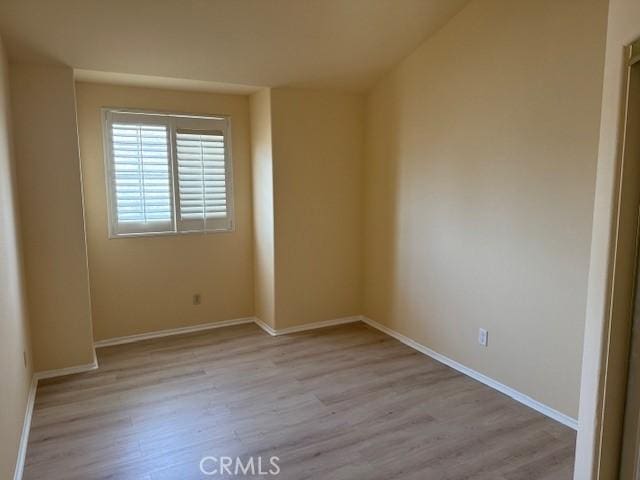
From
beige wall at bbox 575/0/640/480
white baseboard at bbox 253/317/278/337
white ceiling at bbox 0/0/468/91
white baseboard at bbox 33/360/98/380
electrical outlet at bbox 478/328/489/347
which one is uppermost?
white ceiling at bbox 0/0/468/91

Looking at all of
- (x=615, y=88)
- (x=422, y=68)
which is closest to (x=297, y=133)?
(x=422, y=68)

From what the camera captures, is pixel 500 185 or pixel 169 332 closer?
pixel 500 185

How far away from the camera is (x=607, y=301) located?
4.79ft

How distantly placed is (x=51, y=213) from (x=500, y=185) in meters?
3.18

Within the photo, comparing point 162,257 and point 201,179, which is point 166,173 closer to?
point 201,179

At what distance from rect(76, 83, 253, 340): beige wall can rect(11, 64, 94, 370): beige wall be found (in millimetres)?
556

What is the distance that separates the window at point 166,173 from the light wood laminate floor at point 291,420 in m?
1.21

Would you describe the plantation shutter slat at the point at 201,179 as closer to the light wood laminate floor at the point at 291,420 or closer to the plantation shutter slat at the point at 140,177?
the plantation shutter slat at the point at 140,177

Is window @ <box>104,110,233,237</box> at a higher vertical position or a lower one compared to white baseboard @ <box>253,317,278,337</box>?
higher

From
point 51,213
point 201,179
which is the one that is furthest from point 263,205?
point 51,213

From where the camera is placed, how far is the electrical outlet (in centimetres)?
316

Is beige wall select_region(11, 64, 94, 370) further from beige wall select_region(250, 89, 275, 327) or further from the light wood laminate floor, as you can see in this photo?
beige wall select_region(250, 89, 275, 327)

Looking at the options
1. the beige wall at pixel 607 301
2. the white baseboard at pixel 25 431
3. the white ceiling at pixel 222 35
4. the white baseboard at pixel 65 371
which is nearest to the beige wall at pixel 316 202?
the white ceiling at pixel 222 35

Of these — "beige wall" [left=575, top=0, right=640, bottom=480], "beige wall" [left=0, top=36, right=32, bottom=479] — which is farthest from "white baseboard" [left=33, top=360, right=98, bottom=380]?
"beige wall" [left=575, top=0, right=640, bottom=480]
